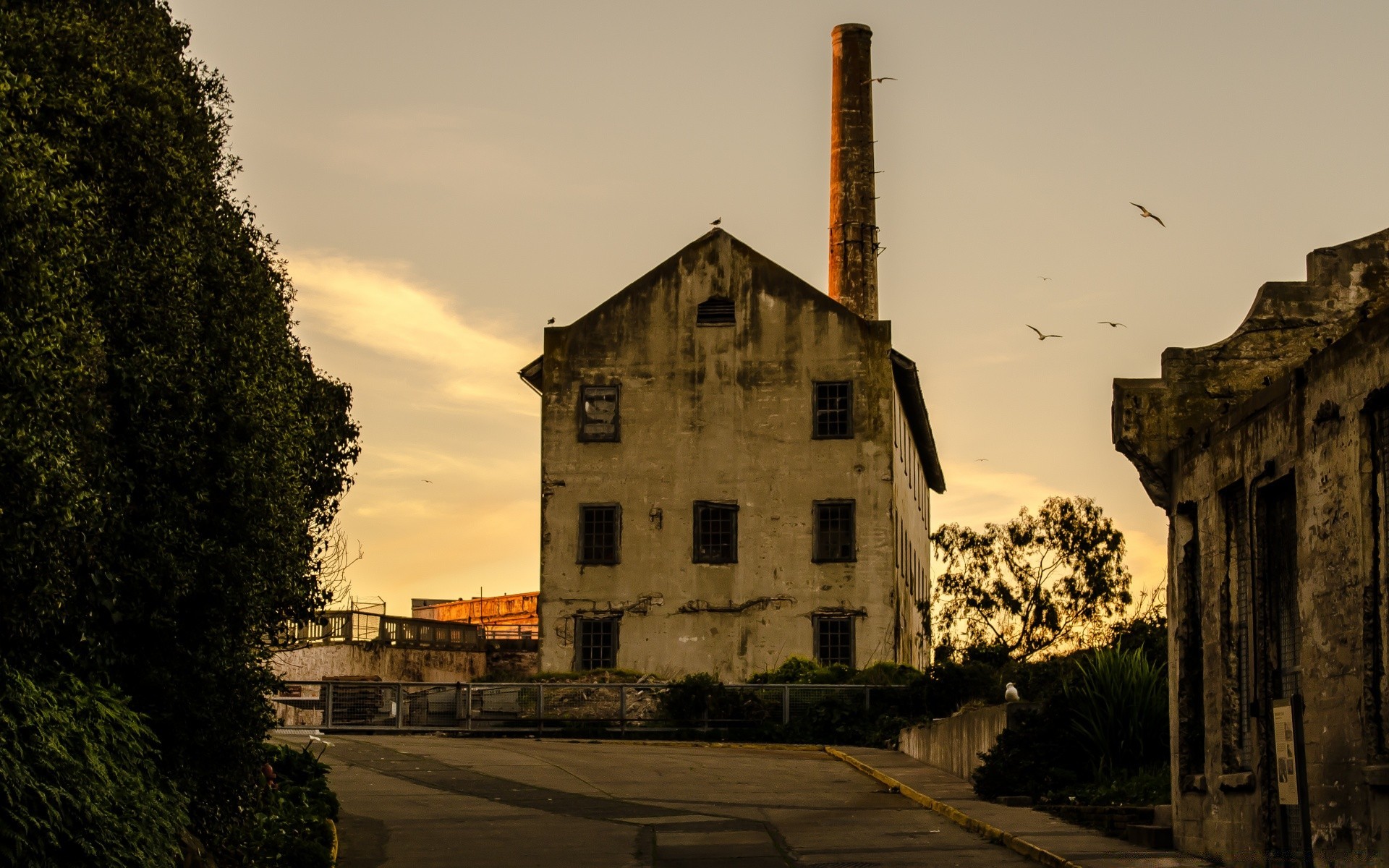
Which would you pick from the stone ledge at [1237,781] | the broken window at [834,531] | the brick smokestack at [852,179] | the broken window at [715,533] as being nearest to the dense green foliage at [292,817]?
the stone ledge at [1237,781]

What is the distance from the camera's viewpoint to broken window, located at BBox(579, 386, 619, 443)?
43.3 metres

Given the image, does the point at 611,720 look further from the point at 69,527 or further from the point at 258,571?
the point at 69,527

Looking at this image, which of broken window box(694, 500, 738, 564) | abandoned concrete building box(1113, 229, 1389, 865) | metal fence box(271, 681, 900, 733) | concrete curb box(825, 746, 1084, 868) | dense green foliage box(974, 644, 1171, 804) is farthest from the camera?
broken window box(694, 500, 738, 564)

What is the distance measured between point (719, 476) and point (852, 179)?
1303 cm

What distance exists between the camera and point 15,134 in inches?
417

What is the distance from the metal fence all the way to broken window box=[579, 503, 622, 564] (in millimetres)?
7693

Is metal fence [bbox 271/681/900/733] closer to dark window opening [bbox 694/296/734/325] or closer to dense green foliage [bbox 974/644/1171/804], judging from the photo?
dark window opening [bbox 694/296/734/325]

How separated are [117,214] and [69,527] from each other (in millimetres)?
3241

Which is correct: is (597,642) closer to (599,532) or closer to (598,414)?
(599,532)

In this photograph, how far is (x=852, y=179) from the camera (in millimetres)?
51156

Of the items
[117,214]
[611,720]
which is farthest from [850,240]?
[117,214]

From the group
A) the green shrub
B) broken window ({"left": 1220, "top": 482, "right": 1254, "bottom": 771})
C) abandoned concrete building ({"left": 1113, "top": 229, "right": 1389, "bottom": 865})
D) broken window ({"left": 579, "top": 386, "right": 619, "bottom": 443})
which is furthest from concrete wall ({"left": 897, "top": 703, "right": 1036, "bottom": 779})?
broken window ({"left": 579, "top": 386, "right": 619, "bottom": 443})

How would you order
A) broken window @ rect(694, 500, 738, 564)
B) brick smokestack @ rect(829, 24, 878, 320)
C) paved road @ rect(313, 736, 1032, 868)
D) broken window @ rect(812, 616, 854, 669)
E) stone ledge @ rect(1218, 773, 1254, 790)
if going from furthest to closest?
1. brick smokestack @ rect(829, 24, 878, 320)
2. broken window @ rect(694, 500, 738, 564)
3. broken window @ rect(812, 616, 854, 669)
4. paved road @ rect(313, 736, 1032, 868)
5. stone ledge @ rect(1218, 773, 1254, 790)

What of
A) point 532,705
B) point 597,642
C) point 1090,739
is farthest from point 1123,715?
point 597,642
